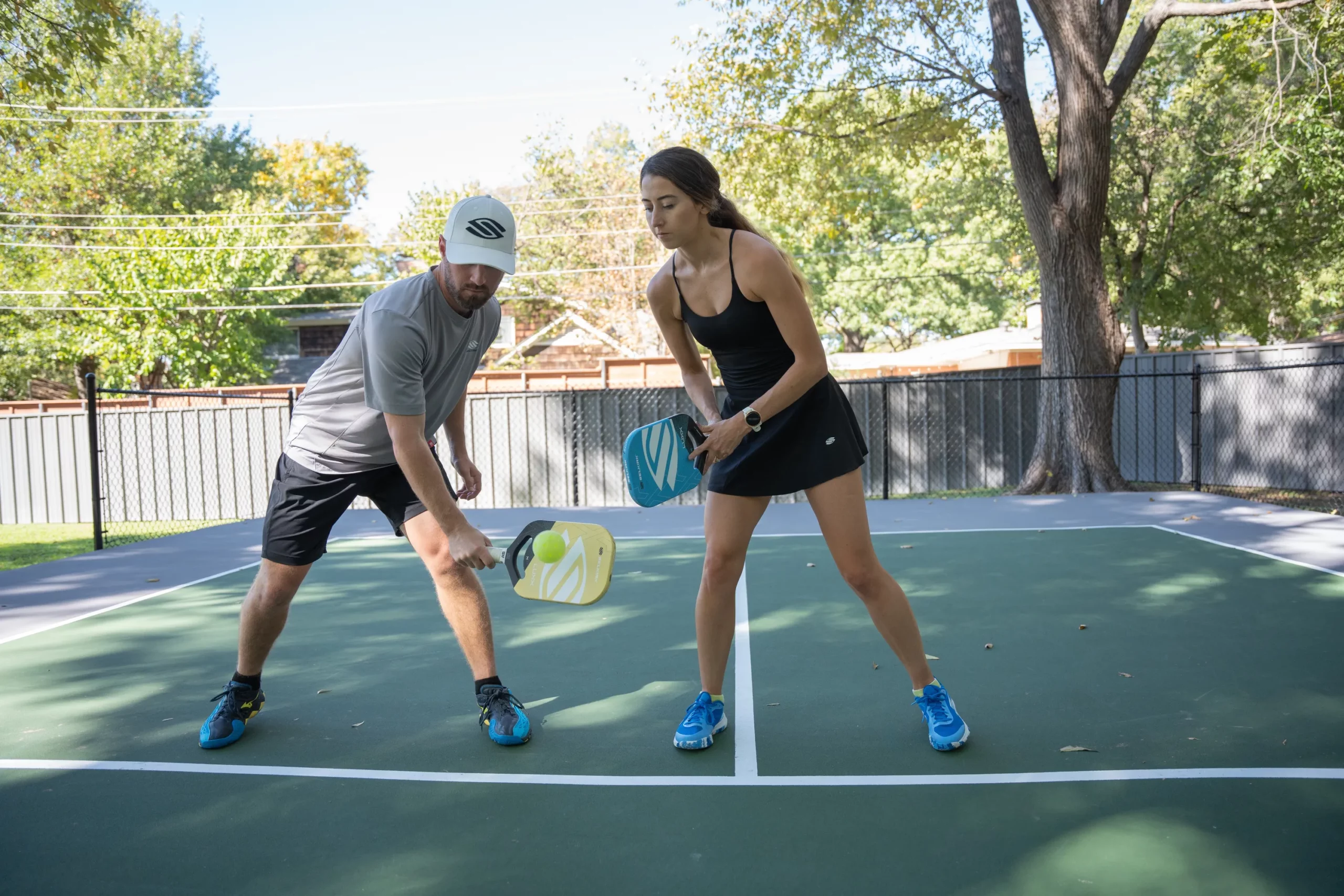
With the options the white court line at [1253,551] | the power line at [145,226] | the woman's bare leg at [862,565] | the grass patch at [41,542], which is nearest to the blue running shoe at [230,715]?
the woman's bare leg at [862,565]

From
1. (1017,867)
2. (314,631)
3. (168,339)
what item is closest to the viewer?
(1017,867)

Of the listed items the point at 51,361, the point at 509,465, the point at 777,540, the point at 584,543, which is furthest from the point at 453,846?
the point at 51,361

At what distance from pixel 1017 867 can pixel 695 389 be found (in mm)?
1851

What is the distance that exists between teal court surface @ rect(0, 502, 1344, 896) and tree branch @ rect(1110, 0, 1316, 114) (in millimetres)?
7846

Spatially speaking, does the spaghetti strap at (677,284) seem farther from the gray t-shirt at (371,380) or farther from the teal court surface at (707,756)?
the teal court surface at (707,756)

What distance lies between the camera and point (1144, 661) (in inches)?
169

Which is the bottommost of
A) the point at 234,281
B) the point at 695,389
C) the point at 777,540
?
the point at 777,540

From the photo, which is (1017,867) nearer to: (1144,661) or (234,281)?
(1144,661)

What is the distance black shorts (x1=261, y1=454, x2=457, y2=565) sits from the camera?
3.54 metres

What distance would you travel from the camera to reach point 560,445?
54.8 feet

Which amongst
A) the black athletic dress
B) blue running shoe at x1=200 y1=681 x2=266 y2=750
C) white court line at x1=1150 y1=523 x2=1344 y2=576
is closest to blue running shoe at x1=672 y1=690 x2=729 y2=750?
the black athletic dress

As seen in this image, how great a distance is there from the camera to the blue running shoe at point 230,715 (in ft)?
11.5

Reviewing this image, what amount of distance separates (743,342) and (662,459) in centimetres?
47

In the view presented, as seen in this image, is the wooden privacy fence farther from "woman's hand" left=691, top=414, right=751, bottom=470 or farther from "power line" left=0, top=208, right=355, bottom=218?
"woman's hand" left=691, top=414, right=751, bottom=470
